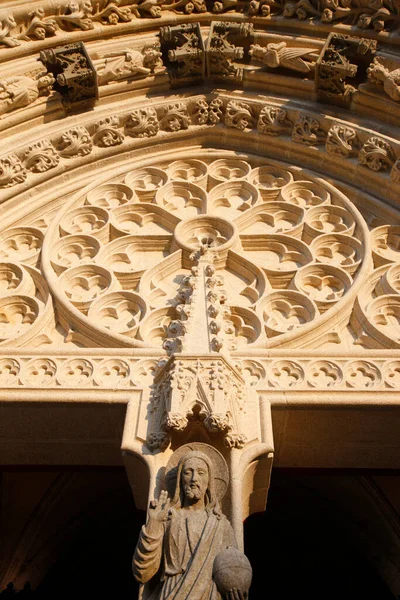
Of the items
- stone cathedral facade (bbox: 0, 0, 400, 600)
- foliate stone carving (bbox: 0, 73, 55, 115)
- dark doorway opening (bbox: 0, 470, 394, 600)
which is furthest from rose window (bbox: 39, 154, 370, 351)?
dark doorway opening (bbox: 0, 470, 394, 600)

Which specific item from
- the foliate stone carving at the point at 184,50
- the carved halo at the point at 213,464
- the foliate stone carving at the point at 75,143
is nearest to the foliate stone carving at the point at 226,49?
the foliate stone carving at the point at 184,50

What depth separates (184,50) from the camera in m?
10.2

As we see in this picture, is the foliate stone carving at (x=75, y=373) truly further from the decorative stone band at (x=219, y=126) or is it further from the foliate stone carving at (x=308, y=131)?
the foliate stone carving at (x=308, y=131)

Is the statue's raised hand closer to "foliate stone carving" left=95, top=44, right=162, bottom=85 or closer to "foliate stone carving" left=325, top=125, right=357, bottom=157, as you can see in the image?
"foliate stone carving" left=325, top=125, right=357, bottom=157

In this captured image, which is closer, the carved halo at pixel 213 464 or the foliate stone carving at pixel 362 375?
the carved halo at pixel 213 464

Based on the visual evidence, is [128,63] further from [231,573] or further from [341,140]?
[231,573]

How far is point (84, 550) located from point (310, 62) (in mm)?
7205

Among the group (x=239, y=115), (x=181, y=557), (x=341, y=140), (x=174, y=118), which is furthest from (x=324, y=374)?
(x=174, y=118)

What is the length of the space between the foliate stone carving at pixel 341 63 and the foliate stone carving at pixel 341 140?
0.59 meters

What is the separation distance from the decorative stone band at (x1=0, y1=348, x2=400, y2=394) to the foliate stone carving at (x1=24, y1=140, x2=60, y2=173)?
356 cm

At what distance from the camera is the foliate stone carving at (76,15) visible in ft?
33.6

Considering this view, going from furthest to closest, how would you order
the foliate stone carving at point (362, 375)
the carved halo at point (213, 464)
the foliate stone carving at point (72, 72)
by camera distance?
1. the foliate stone carving at point (72, 72)
2. the foliate stone carving at point (362, 375)
3. the carved halo at point (213, 464)

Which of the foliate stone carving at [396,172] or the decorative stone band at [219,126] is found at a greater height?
the decorative stone band at [219,126]

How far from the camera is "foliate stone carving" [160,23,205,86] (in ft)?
33.6
